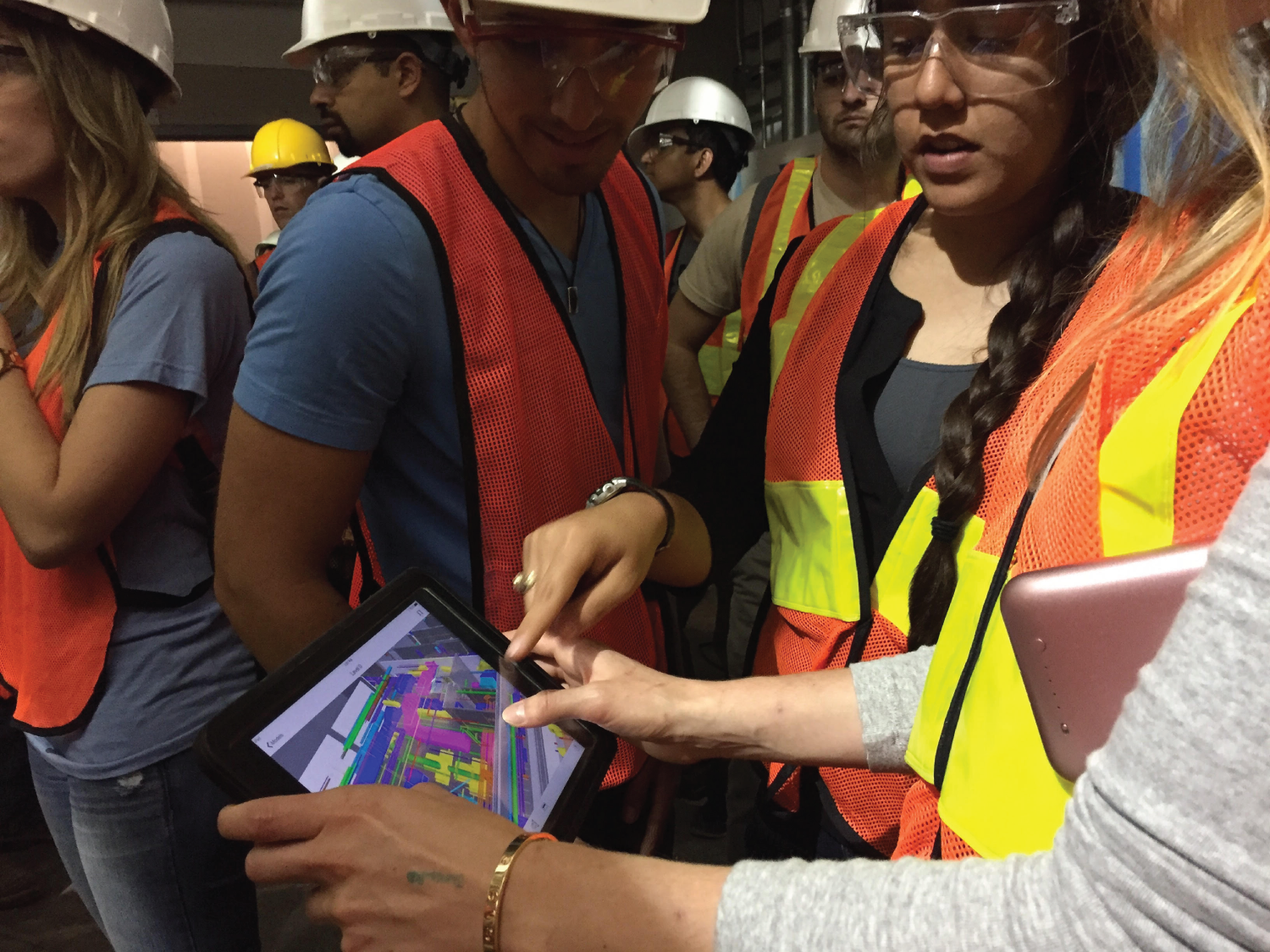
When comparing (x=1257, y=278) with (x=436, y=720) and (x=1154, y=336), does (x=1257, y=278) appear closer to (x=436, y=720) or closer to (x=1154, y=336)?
(x=1154, y=336)

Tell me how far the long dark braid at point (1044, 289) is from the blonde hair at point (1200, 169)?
22 cm

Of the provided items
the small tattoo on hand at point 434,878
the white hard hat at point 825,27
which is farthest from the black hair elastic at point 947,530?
the white hard hat at point 825,27

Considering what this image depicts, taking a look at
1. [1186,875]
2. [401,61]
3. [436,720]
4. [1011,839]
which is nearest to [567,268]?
[436,720]

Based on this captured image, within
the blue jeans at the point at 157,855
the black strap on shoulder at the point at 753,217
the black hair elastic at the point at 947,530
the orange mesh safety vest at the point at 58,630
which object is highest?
the black strap on shoulder at the point at 753,217

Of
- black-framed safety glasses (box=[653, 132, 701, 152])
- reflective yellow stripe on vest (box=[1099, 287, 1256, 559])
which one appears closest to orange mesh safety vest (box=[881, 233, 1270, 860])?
reflective yellow stripe on vest (box=[1099, 287, 1256, 559])

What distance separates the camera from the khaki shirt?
2.67 meters

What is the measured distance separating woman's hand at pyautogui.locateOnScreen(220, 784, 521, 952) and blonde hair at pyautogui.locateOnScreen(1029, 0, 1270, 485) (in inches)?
22.3

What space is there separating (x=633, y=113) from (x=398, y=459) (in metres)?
0.61

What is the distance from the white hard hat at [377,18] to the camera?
2277 mm

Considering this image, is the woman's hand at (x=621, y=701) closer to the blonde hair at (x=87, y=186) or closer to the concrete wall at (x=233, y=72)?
the blonde hair at (x=87, y=186)

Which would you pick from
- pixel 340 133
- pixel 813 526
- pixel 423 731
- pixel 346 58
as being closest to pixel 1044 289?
pixel 813 526

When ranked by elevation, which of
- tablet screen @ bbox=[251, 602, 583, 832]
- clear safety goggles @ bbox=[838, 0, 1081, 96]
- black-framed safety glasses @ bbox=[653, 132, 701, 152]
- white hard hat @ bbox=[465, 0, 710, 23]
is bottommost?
tablet screen @ bbox=[251, 602, 583, 832]

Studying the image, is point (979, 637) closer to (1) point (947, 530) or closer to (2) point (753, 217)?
(1) point (947, 530)

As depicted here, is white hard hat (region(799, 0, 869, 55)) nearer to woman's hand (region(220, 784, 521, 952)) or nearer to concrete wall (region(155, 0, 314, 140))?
woman's hand (region(220, 784, 521, 952))
